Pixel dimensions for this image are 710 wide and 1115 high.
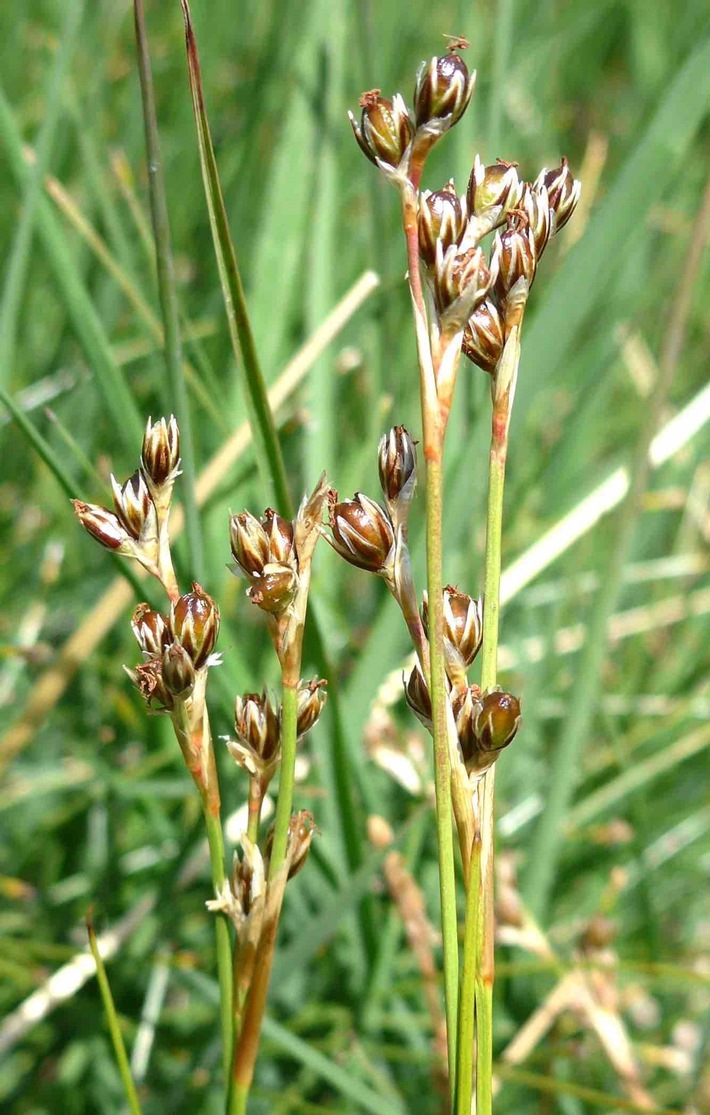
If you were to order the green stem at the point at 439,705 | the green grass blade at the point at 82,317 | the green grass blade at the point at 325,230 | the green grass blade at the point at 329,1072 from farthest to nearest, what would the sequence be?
the green grass blade at the point at 325,230 → the green grass blade at the point at 82,317 → the green grass blade at the point at 329,1072 → the green stem at the point at 439,705

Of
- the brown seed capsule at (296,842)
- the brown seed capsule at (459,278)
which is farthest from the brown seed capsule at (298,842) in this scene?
the brown seed capsule at (459,278)

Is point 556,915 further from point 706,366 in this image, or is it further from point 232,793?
point 706,366

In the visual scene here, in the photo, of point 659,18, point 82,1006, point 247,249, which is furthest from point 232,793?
point 659,18

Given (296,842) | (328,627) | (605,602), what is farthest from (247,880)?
(328,627)

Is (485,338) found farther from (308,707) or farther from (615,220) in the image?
(615,220)

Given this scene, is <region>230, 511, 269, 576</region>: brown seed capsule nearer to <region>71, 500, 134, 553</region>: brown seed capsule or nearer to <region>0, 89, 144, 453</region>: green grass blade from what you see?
<region>71, 500, 134, 553</region>: brown seed capsule

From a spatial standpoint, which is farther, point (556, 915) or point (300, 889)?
point (556, 915)

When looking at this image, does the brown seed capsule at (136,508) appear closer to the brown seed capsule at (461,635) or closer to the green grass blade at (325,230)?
the brown seed capsule at (461,635)
